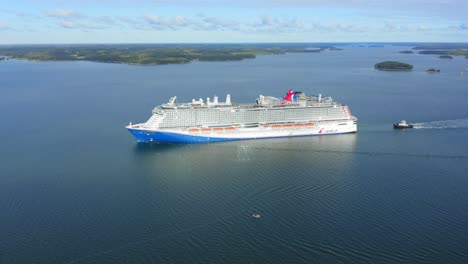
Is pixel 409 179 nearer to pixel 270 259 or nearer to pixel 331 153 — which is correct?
pixel 331 153

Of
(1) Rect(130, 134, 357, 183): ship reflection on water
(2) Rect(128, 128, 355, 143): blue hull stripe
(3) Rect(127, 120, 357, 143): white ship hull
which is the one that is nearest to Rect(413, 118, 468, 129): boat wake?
(3) Rect(127, 120, 357, 143): white ship hull

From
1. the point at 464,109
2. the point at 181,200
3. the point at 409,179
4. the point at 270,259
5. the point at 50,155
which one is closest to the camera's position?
the point at 270,259

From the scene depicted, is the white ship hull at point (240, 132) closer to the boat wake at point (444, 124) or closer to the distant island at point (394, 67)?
the boat wake at point (444, 124)

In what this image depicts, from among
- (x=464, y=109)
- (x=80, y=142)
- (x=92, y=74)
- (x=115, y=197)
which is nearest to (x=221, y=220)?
(x=115, y=197)

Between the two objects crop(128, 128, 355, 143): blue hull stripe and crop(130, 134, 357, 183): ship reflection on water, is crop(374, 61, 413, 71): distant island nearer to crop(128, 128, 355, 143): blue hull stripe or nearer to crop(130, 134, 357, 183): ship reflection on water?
crop(130, 134, 357, 183): ship reflection on water

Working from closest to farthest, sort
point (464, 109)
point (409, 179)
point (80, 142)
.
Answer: point (409, 179) → point (80, 142) → point (464, 109)

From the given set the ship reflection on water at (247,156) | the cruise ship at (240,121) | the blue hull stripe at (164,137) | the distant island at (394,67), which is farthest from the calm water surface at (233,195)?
the distant island at (394,67)
